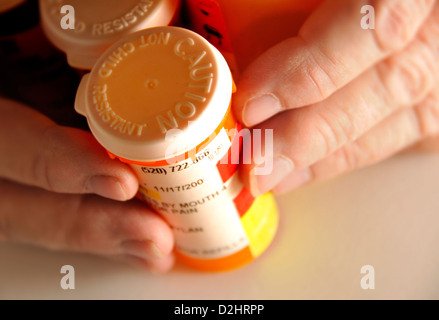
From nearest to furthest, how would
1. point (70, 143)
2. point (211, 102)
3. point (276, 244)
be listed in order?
1. point (211, 102)
2. point (70, 143)
3. point (276, 244)

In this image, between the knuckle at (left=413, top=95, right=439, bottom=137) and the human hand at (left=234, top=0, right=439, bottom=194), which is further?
the knuckle at (left=413, top=95, right=439, bottom=137)

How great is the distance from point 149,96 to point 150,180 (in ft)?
0.28

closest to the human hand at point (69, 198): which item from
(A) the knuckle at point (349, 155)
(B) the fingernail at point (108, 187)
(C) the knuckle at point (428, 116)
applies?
(B) the fingernail at point (108, 187)

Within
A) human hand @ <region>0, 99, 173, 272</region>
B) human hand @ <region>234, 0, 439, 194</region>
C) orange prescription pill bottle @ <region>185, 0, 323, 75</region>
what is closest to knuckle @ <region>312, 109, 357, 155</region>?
human hand @ <region>234, 0, 439, 194</region>

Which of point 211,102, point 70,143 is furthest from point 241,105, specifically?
point 70,143

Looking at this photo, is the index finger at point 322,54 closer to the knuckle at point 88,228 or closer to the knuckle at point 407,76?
the knuckle at point 407,76

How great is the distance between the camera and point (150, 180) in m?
0.45

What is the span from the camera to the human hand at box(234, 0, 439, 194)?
46 centimetres

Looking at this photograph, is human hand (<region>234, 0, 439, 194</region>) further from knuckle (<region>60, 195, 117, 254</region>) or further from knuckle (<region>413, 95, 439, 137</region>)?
knuckle (<region>60, 195, 117, 254</region>)

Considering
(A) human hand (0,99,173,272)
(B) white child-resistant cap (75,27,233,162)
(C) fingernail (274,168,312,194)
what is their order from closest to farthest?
(B) white child-resistant cap (75,27,233,162), (A) human hand (0,99,173,272), (C) fingernail (274,168,312,194)

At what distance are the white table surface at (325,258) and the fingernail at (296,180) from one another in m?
0.03

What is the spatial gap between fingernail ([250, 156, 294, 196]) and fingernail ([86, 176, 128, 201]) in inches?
5.4
